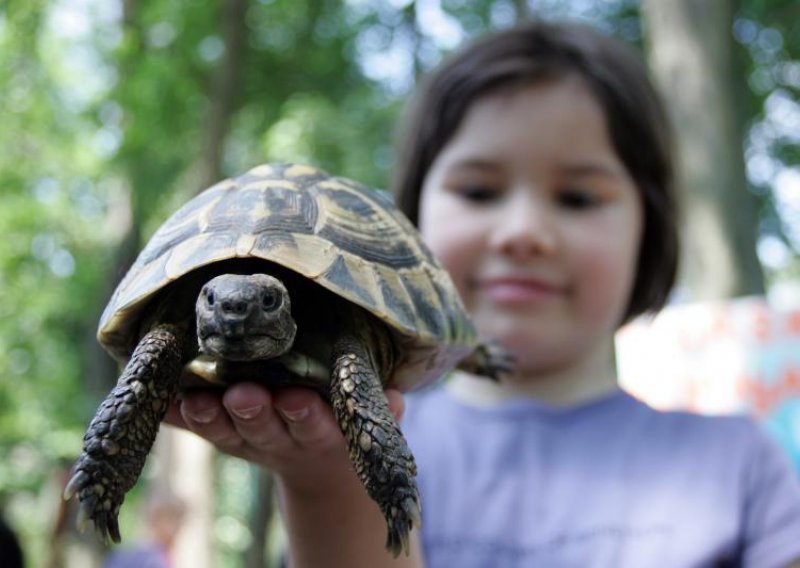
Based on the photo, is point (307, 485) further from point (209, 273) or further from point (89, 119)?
point (89, 119)

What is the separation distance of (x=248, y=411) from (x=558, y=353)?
1364 mm

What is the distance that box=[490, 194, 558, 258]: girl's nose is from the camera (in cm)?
217

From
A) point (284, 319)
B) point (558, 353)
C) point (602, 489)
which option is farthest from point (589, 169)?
point (284, 319)

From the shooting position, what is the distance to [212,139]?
744cm

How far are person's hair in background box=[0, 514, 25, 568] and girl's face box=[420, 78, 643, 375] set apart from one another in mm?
2051

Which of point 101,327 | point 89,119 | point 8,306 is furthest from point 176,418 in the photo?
point 8,306

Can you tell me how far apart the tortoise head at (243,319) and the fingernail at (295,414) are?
8 centimetres

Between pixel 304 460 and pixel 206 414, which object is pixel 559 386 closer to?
pixel 304 460

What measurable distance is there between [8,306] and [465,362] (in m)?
11.0

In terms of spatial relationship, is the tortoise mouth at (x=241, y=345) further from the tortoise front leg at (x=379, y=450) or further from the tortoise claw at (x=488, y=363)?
the tortoise claw at (x=488, y=363)

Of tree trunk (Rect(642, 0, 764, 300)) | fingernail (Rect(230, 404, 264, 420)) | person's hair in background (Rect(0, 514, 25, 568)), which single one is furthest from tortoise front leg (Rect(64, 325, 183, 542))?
tree trunk (Rect(642, 0, 764, 300))

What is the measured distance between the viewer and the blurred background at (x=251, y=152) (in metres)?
4.07

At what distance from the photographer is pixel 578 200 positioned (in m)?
2.31

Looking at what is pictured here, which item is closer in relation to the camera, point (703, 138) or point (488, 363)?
point (488, 363)
